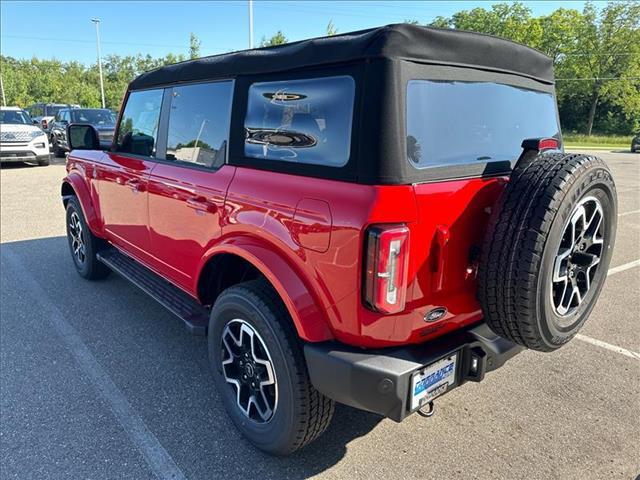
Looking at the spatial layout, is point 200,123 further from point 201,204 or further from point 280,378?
point 280,378

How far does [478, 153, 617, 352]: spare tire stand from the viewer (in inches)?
73.5

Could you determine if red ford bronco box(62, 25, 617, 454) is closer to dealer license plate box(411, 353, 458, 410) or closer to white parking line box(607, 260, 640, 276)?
dealer license plate box(411, 353, 458, 410)

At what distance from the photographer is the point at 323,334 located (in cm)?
201

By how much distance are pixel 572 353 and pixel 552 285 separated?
5.85 feet

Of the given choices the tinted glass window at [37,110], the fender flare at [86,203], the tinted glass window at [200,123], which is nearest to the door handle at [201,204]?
the tinted glass window at [200,123]

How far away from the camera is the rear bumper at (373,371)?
1.86m

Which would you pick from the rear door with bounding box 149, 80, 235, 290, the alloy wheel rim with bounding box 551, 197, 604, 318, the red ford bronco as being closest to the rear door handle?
the rear door with bounding box 149, 80, 235, 290

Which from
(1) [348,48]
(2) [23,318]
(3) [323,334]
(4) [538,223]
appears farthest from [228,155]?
(2) [23,318]

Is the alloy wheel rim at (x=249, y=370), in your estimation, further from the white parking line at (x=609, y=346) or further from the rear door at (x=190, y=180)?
the white parking line at (x=609, y=346)

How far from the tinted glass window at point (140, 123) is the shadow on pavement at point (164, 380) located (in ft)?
4.79

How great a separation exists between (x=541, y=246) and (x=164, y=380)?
8.11 feet

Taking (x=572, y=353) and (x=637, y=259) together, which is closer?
(x=572, y=353)

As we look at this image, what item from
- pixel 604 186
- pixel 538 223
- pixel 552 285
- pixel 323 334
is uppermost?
pixel 604 186

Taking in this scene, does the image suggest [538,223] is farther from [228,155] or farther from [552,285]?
[228,155]
